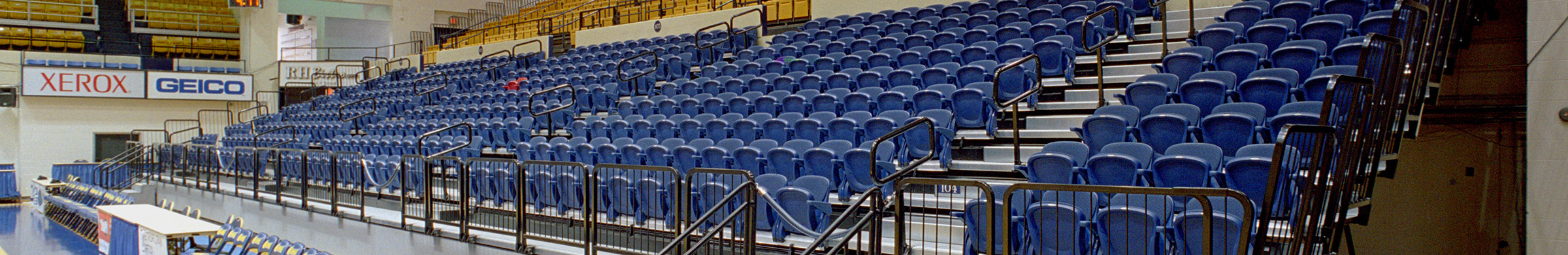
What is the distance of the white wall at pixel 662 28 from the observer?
1505 centimetres

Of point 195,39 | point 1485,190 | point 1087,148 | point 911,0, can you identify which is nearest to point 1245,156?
point 1087,148

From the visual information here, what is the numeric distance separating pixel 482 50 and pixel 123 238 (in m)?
9.60

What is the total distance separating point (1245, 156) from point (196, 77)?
2107 cm

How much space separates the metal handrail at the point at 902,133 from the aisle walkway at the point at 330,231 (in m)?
2.59

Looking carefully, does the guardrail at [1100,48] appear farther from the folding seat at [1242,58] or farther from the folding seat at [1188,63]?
the folding seat at [1242,58]

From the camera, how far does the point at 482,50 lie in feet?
64.1

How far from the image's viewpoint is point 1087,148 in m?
5.39

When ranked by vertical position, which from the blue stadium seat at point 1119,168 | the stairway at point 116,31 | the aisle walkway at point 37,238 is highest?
the stairway at point 116,31

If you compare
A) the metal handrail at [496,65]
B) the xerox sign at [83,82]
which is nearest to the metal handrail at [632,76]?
the metal handrail at [496,65]

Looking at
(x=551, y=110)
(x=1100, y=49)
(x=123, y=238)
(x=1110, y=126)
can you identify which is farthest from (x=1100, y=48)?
(x=123, y=238)

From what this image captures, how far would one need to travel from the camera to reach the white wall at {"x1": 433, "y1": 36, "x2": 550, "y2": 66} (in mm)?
18203

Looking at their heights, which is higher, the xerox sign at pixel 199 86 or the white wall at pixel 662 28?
the white wall at pixel 662 28

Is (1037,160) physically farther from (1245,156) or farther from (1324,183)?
(1324,183)

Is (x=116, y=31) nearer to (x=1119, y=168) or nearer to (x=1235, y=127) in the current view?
(x=1119, y=168)
